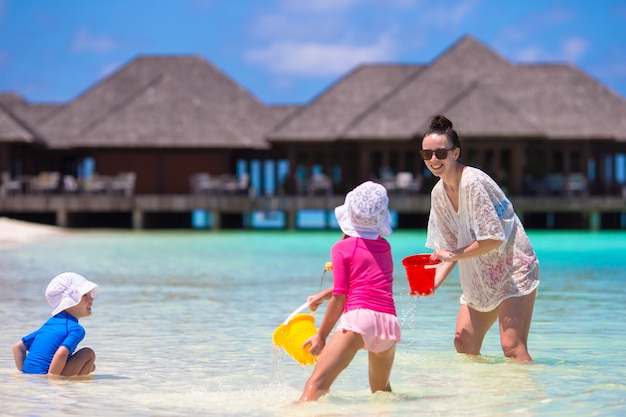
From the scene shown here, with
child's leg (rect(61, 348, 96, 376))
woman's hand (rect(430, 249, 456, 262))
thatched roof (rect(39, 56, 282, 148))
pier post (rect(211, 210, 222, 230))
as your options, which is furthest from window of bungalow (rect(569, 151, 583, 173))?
child's leg (rect(61, 348, 96, 376))

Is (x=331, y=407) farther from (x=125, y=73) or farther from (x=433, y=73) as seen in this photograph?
(x=125, y=73)

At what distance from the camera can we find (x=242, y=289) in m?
13.6

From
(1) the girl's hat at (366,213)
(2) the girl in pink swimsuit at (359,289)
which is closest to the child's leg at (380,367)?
(2) the girl in pink swimsuit at (359,289)

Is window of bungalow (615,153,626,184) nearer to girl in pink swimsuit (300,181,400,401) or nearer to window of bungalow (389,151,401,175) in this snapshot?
window of bungalow (389,151,401,175)

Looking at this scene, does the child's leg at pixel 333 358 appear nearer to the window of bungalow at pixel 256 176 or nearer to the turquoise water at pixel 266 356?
the turquoise water at pixel 266 356

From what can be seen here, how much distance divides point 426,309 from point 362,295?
19.3 feet

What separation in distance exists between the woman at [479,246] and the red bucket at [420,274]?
0.29 feet

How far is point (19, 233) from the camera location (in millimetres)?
29594

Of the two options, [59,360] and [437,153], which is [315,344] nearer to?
[437,153]

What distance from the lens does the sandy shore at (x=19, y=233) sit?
26.9 meters

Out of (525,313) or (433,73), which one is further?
(433,73)

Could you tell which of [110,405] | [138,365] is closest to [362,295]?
[110,405]

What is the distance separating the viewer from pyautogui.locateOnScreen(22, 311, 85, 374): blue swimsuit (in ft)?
20.8

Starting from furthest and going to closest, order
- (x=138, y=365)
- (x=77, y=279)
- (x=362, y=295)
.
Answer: (x=138, y=365), (x=77, y=279), (x=362, y=295)
